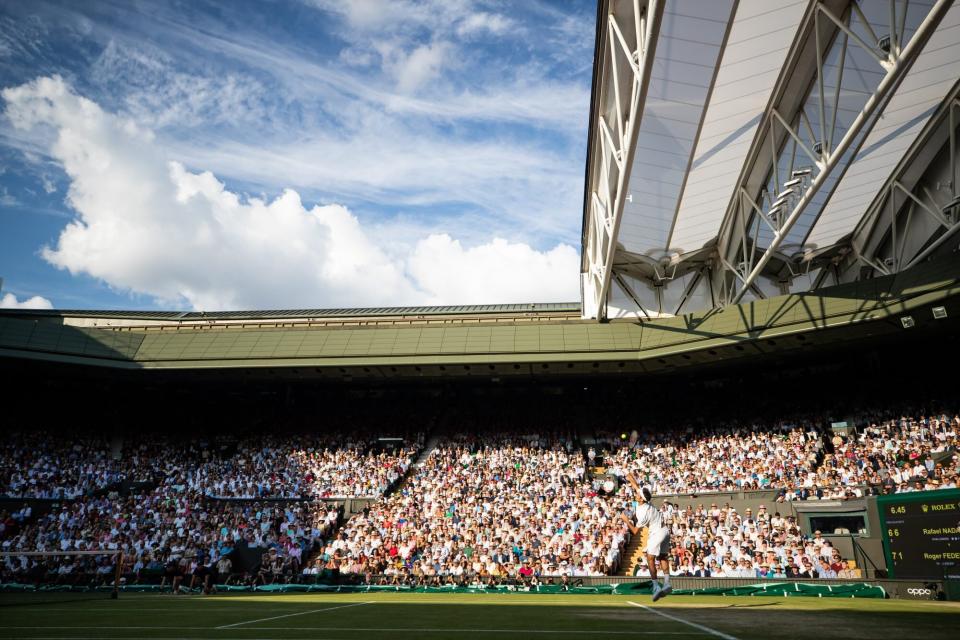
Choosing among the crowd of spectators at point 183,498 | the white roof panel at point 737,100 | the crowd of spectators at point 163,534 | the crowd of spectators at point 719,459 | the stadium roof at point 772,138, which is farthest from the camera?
the crowd of spectators at point 719,459

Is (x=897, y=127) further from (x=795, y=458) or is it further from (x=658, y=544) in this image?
(x=658, y=544)

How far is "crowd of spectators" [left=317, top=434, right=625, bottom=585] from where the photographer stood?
82.1 ft

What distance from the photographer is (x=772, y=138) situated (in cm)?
1967

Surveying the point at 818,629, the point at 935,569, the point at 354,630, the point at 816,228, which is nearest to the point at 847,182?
the point at 816,228

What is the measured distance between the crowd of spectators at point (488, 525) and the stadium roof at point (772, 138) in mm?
9604

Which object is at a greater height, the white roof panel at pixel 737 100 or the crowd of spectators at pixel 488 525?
the white roof panel at pixel 737 100

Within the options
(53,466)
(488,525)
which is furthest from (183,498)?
(488,525)

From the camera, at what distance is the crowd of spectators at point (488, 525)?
985 inches

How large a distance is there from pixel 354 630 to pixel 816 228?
28.7 metres

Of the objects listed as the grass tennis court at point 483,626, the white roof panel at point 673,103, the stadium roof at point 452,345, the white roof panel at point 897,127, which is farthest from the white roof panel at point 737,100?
the grass tennis court at point 483,626

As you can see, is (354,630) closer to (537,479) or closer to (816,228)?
(537,479)

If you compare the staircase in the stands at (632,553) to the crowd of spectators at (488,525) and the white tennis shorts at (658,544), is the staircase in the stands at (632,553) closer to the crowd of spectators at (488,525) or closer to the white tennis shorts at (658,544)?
the crowd of spectators at (488,525)

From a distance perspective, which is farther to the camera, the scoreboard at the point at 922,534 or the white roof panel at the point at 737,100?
the white roof panel at the point at 737,100

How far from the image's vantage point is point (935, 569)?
699 inches
